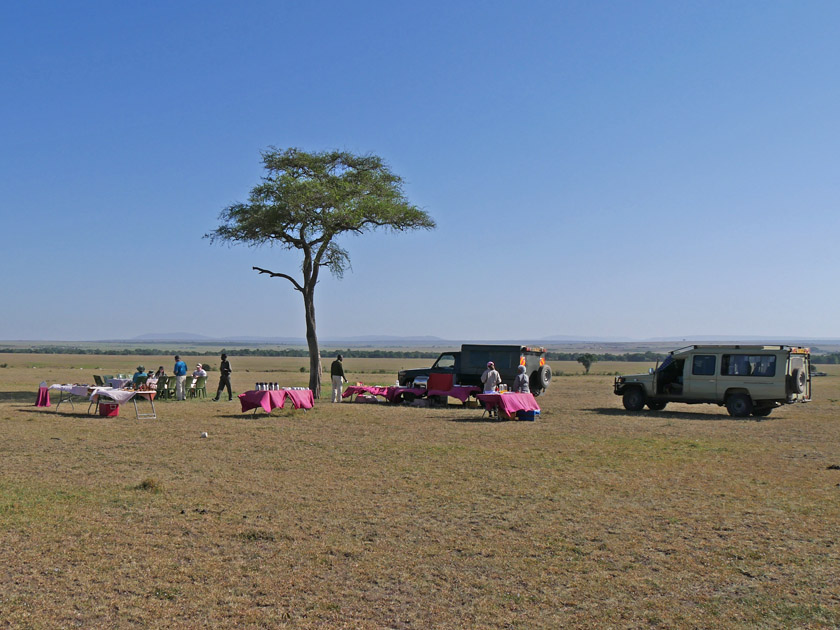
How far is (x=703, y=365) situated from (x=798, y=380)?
2328 mm

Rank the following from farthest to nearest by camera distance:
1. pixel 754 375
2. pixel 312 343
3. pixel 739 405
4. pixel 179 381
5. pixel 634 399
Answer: pixel 312 343
pixel 179 381
pixel 634 399
pixel 739 405
pixel 754 375

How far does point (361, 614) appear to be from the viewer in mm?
5246

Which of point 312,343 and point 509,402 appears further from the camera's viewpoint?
point 312,343

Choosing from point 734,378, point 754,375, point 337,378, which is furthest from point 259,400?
point 754,375

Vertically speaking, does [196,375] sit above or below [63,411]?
above

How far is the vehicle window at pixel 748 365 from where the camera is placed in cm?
1945

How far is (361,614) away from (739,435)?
42.1 feet

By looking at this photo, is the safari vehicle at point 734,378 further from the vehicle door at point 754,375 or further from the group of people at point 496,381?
the group of people at point 496,381

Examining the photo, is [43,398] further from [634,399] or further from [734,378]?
[734,378]

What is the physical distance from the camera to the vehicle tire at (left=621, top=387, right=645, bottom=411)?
2188 centimetres

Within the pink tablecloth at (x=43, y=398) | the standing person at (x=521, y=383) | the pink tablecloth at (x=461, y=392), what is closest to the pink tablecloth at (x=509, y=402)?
the standing person at (x=521, y=383)

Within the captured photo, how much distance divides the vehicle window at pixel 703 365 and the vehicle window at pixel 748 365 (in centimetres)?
28

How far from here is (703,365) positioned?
20516 millimetres

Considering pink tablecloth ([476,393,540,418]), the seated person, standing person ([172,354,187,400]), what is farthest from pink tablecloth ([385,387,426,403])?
standing person ([172,354,187,400])
